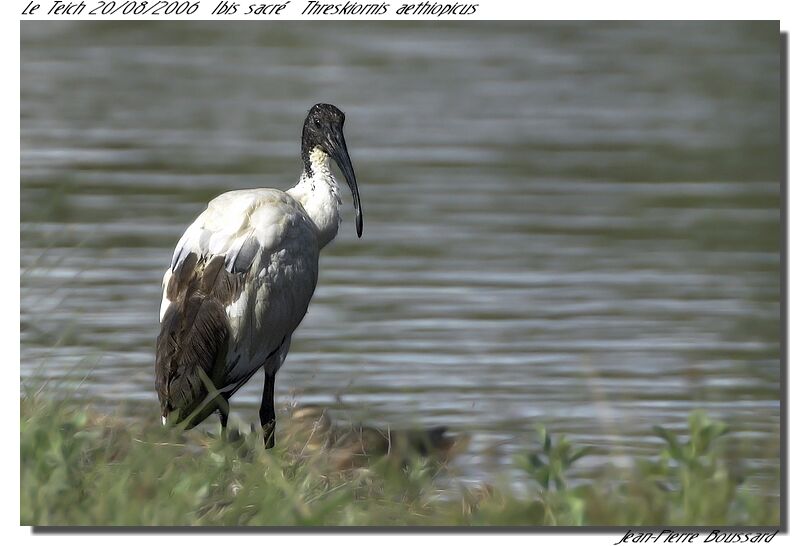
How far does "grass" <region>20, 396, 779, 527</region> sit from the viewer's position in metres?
5.41

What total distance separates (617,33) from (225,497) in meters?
2.46

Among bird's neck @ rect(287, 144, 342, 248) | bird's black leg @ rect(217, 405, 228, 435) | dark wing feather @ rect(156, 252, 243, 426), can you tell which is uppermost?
bird's neck @ rect(287, 144, 342, 248)

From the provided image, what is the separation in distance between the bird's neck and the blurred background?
453mm

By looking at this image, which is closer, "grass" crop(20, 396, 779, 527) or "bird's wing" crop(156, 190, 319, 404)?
"grass" crop(20, 396, 779, 527)

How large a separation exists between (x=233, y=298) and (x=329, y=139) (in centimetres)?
87

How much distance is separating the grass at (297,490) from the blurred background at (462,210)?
478 mm

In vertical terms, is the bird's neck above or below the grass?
above

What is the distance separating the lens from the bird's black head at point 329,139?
7.08m

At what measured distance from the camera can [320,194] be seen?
7.09 metres

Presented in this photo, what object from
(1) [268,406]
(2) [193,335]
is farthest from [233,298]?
(1) [268,406]

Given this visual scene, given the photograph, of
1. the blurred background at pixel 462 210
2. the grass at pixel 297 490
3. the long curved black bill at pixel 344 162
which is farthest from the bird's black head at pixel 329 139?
the grass at pixel 297 490

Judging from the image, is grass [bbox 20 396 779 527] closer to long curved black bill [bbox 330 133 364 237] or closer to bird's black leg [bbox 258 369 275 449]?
bird's black leg [bbox 258 369 275 449]

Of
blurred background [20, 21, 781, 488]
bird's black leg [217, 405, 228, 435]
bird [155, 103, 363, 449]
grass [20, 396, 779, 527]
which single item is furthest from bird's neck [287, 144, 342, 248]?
grass [20, 396, 779, 527]

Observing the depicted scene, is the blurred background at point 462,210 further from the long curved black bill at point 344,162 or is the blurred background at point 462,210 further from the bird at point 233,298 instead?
the long curved black bill at point 344,162
